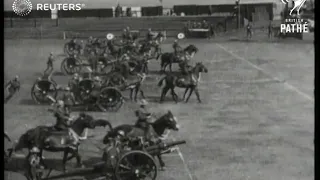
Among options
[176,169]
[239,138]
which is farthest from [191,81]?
[176,169]

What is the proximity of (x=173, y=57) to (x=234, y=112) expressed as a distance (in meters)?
1.11

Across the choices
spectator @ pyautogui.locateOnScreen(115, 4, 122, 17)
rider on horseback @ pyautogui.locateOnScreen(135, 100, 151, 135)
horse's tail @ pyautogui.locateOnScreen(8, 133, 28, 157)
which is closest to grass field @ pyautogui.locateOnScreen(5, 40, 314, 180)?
horse's tail @ pyautogui.locateOnScreen(8, 133, 28, 157)

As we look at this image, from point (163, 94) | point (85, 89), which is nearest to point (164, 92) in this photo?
point (163, 94)

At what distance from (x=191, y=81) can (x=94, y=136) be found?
2.12 metres

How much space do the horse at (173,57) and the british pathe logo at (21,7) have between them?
2100 mm

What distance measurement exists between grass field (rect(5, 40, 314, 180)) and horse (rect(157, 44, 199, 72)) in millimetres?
132

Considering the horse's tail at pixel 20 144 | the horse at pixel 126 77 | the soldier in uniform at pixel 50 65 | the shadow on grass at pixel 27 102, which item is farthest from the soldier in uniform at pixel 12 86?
the horse at pixel 126 77

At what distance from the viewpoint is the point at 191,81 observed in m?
8.45

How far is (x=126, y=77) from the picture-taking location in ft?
28.4

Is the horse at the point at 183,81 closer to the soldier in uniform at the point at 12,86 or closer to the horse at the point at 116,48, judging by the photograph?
the horse at the point at 116,48

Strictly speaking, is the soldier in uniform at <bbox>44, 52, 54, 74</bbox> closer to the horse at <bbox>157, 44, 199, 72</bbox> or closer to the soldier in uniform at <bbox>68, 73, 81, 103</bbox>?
the soldier in uniform at <bbox>68, 73, 81, 103</bbox>

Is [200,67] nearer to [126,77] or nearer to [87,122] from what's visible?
[126,77]

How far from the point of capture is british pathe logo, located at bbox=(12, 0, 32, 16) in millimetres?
6344

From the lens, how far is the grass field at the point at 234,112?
6.35 metres
